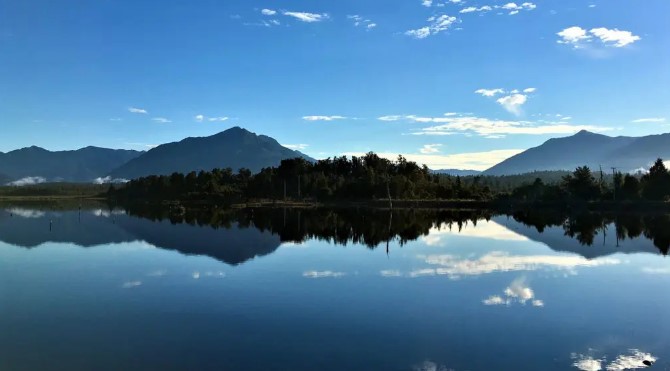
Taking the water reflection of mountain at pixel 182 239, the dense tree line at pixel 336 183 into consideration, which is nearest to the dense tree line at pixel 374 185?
the dense tree line at pixel 336 183

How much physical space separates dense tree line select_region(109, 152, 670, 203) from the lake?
6592 cm

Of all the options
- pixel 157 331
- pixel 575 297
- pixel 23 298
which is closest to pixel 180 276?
pixel 23 298

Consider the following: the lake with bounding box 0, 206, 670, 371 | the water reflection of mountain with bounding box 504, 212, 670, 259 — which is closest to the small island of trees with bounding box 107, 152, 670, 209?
the water reflection of mountain with bounding box 504, 212, 670, 259

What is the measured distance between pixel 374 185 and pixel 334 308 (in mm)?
112233

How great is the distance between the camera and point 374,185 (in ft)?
431

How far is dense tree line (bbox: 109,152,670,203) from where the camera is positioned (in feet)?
330

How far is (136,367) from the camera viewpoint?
43.5 feet

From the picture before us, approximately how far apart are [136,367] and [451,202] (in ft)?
364

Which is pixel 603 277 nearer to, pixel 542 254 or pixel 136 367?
pixel 542 254

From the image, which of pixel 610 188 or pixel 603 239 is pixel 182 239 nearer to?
pixel 603 239

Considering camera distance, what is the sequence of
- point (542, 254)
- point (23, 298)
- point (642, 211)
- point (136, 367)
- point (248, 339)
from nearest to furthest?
point (136, 367), point (248, 339), point (23, 298), point (542, 254), point (642, 211)

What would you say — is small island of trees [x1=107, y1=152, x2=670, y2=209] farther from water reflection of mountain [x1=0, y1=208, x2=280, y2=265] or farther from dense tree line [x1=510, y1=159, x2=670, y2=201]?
water reflection of mountain [x1=0, y1=208, x2=280, y2=265]

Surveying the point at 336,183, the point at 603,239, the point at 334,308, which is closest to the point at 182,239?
the point at 334,308

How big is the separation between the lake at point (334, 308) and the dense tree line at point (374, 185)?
65.9 metres
